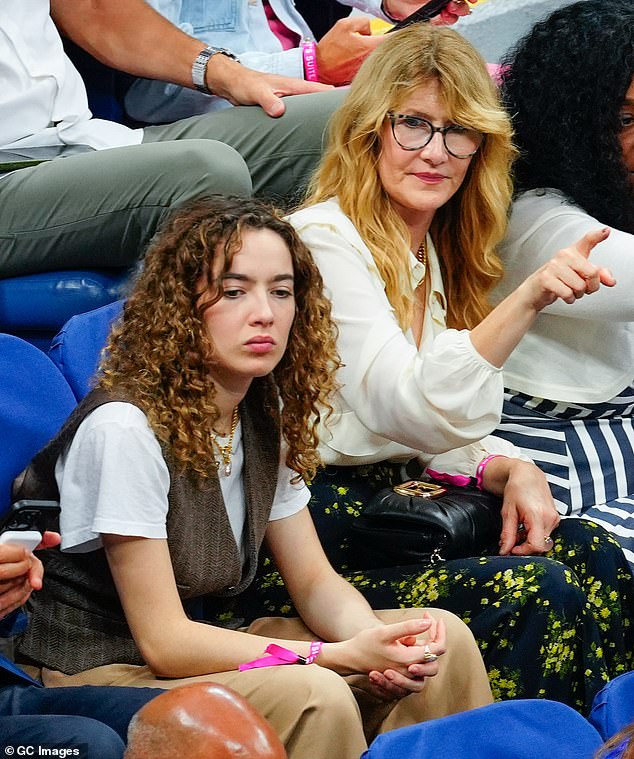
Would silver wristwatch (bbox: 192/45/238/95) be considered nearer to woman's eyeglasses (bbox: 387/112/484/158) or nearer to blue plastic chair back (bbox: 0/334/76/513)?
woman's eyeglasses (bbox: 387/112/484/158)

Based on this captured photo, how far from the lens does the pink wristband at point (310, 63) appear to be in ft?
9.52

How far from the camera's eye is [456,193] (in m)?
2.36

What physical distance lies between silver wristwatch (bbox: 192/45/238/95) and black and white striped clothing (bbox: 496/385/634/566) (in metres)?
0.95

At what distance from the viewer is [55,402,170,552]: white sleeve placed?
1.63 m

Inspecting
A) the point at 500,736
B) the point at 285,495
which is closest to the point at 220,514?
the point at 285,495

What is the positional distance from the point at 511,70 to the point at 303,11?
895 millimetres

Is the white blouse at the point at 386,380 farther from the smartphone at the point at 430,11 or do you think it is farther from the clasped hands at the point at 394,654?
the smartphone at the point at 430,11

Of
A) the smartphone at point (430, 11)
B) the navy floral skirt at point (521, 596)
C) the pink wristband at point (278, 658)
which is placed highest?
the smartphone at point (430, 11)

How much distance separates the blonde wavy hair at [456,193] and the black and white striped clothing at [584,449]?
22 cm

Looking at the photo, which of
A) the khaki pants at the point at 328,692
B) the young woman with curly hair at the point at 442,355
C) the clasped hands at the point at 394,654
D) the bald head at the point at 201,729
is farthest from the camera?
the young woman with curly hair at the point at 442,355

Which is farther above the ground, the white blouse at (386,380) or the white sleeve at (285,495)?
the white blouse at (386,380)

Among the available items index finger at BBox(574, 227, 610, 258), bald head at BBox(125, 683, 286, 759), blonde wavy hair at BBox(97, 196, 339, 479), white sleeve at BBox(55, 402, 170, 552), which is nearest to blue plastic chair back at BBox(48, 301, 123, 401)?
blonde wavy hair at BBox(97, 196, 339, 479)

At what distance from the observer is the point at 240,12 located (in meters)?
2.93

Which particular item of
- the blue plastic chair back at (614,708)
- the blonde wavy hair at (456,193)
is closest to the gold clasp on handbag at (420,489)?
the blonde wavy hair at (456,193)
